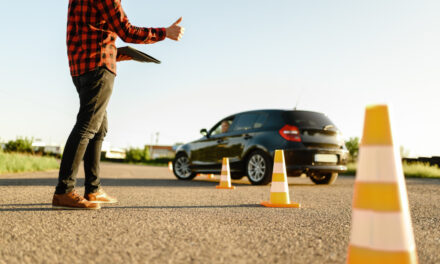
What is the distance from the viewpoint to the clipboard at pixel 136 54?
4.41 m

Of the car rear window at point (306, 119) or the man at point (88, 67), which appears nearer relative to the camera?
the man at point (88, 67)

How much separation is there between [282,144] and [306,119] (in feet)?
2.69

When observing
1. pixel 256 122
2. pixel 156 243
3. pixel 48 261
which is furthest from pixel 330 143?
pixel 48 261

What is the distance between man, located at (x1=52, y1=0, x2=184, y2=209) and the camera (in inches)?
151

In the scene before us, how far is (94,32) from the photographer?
13.0 feet

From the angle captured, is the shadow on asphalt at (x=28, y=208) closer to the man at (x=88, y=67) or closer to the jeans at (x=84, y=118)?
the man at (x=88, y=67)

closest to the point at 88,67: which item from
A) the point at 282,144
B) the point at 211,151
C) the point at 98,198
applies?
the point at 98,198

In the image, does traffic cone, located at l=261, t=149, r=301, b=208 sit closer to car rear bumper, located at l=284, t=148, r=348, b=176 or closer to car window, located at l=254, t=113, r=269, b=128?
car rear bumper, located at l=284, t=148, r=348, b=176

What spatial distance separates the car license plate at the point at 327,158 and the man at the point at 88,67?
512 centimetres

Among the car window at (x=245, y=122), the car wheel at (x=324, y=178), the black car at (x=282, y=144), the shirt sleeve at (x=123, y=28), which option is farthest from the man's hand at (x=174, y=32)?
the car wheel at (x=324, y=178)

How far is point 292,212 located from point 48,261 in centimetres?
276

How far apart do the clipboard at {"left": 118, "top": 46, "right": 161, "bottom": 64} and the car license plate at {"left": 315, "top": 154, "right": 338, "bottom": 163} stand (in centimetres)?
458

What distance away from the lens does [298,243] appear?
2.72 meters

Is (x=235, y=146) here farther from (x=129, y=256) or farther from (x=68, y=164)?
(x=129, y=256)
